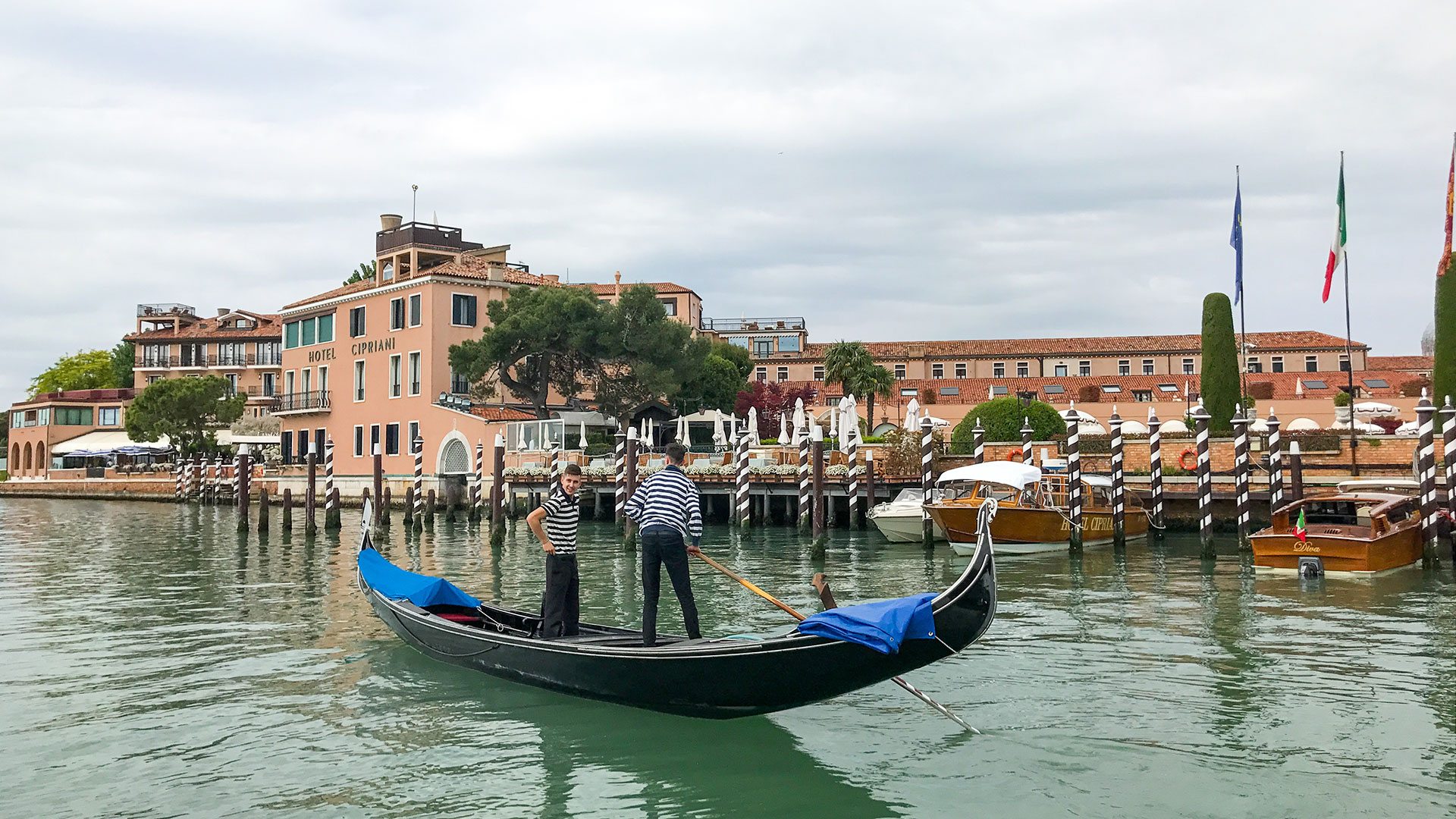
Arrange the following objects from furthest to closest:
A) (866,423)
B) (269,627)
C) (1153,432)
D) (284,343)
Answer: (284,343)
(866,423)
(1153,432)
(269,627)

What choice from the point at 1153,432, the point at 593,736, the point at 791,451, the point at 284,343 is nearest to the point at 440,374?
the point at 284,343

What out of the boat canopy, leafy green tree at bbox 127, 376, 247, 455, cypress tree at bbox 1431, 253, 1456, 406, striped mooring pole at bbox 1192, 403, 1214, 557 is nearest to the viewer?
striped mooring pole at bbox 1192, 403, 1214, 557

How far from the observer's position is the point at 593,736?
802 cm

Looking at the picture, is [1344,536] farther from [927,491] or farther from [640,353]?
[640,353]

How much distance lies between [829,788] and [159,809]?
3.89 meters

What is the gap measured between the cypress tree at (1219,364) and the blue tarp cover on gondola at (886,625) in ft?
79.6

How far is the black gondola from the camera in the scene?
7016 mm

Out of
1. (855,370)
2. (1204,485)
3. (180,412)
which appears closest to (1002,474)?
(1204,485)

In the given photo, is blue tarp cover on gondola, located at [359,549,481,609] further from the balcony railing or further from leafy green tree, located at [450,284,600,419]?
the balcony railing

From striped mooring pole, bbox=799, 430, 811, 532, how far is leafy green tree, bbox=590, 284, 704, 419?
10.2m

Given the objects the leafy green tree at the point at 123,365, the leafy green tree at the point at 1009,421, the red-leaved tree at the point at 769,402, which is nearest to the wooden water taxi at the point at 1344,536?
the leafy green tree at the point at 1009,421

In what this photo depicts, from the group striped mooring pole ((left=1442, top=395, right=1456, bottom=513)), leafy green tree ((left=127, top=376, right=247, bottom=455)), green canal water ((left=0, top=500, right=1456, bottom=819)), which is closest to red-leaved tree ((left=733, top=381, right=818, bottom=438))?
leafy green tree ((left=127, top=376, right=247, bottom=455))

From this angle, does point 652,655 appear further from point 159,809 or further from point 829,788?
point 159,809

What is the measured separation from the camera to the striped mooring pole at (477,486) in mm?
31953
